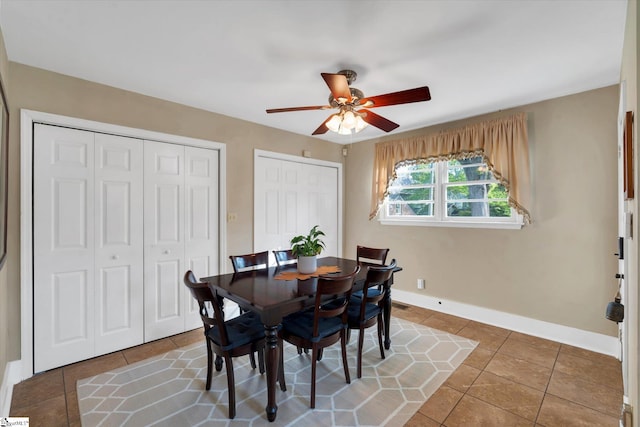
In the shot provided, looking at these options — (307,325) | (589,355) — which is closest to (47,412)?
(307,325)

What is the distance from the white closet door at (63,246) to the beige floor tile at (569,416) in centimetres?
360

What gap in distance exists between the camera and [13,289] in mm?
2262

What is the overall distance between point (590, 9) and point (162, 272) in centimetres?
391

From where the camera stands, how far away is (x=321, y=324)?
214 cm

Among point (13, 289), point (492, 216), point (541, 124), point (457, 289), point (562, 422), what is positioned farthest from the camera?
point (457, 289)

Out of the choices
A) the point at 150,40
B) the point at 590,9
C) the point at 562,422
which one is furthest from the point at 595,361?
the point at 150,40

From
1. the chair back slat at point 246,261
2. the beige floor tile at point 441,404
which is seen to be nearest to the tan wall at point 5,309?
the chair back slat at point 246,261

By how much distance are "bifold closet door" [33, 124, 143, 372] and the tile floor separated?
23 centimetres

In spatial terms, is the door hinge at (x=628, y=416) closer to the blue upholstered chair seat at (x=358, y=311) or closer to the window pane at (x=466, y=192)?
the blue upholstered chair seat at (x=358, y=311)

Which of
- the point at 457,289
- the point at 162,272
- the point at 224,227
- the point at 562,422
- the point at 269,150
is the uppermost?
the point at 269,150

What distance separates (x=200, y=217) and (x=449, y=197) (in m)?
3.09

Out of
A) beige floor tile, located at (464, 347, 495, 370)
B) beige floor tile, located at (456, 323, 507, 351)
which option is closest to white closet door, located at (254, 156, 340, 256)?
beige floor tile, located at (456, 323, 507, 351)

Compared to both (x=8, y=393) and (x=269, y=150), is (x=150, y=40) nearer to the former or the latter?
(x=269, y=150)

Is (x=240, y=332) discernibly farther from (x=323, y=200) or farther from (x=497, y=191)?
(x=497, y=191)
